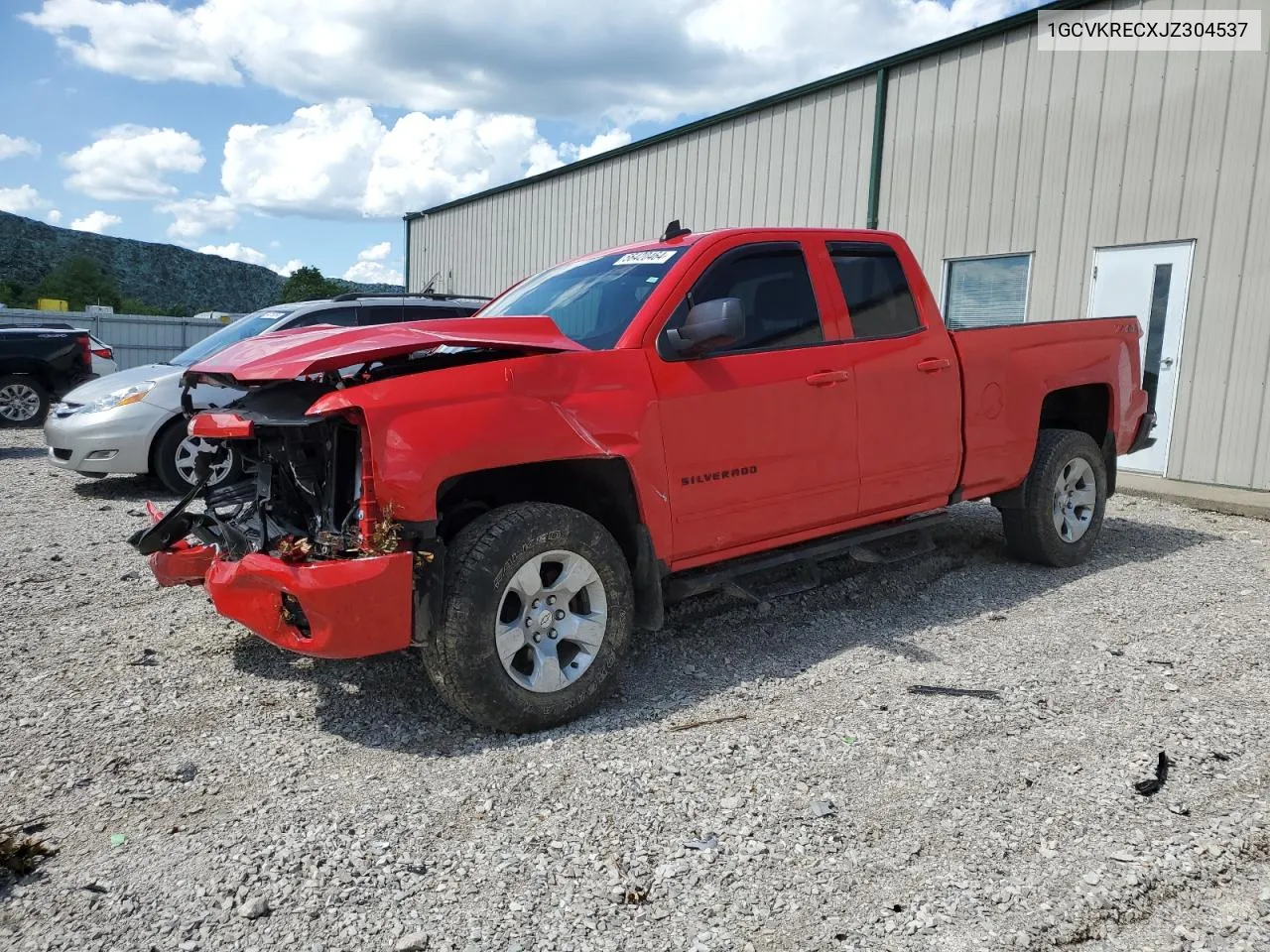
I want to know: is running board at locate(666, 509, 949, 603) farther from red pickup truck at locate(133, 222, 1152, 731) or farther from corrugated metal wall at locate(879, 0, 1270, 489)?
corrugated metal wall at locate(879, 0, 1270, 489)

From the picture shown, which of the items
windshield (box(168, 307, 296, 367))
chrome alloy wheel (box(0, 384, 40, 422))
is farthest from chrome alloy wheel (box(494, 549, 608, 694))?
chrome alloy wheel (box(0, 384, 40, 422))

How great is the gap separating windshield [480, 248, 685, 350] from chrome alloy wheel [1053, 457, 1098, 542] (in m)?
3.11

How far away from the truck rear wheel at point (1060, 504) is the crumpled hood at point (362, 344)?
3.32 meters

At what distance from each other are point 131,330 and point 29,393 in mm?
9117

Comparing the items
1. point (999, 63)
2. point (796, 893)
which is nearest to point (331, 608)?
point (796, 893)

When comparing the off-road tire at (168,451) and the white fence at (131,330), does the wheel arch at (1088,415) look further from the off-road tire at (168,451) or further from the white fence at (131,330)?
the white fence at (131,330)

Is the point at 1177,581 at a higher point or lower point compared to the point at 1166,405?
lower

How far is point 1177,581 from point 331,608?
5.02 metres

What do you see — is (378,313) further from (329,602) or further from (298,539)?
(329,602)

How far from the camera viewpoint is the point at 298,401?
3.43 m

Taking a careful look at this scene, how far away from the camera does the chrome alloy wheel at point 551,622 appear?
3379mm

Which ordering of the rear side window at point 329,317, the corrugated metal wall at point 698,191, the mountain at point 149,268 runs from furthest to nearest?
1. the mountain at point 149,268
2. the corrugated metal wall at point 698,191
3. the rear side window at point 329,317

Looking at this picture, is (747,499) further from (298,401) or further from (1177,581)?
(1177,581)

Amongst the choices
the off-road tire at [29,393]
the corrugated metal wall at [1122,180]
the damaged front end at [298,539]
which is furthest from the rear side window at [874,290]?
the off-road tire at [29,393]
